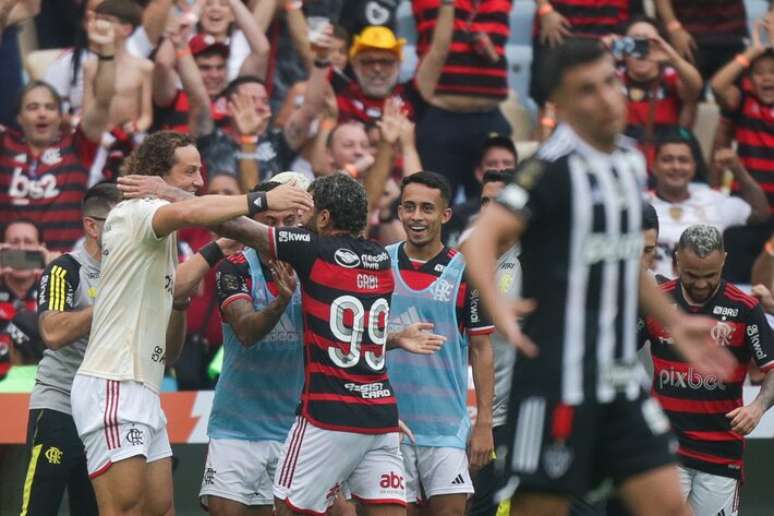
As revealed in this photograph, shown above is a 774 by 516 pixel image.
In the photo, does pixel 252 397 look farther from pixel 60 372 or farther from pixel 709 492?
pixel 709 492

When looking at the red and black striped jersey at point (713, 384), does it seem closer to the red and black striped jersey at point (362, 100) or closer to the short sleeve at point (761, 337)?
the short sleeve at point (761, 337)

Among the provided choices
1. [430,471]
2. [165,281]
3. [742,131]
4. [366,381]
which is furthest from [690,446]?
[742,131]

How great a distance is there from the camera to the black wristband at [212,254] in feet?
27.5

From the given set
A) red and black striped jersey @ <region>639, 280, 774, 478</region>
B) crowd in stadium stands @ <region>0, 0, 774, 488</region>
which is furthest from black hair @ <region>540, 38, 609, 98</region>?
crowd in stadium stands @ <region>0, 0, 774, 488</region>

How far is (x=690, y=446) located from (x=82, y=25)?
21.3 feet

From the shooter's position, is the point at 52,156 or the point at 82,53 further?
the point at 82,53

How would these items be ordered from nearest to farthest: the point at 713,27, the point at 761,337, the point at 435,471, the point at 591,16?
the point at 435,471 → the point at 761,337 → the point at 591,16 → the point at 713,27

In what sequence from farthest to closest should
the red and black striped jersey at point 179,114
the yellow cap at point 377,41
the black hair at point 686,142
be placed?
the yellow cap at point 377,41 < the red and black striped jersey at point 179,114 < the black hair at point 686,142

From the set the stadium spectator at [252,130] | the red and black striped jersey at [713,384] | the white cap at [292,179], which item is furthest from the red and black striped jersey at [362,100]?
the red and black striped jersey at [713,384]

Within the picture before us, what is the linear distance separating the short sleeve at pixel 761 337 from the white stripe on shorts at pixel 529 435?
3258 millimetres

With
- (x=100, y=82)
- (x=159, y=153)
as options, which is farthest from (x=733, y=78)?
(x=159, y=153)

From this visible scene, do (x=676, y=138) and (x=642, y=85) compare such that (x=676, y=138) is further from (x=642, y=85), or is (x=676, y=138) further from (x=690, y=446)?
(x=690, y=446)

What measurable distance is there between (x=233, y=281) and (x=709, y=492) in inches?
117

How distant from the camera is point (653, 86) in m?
12.9
